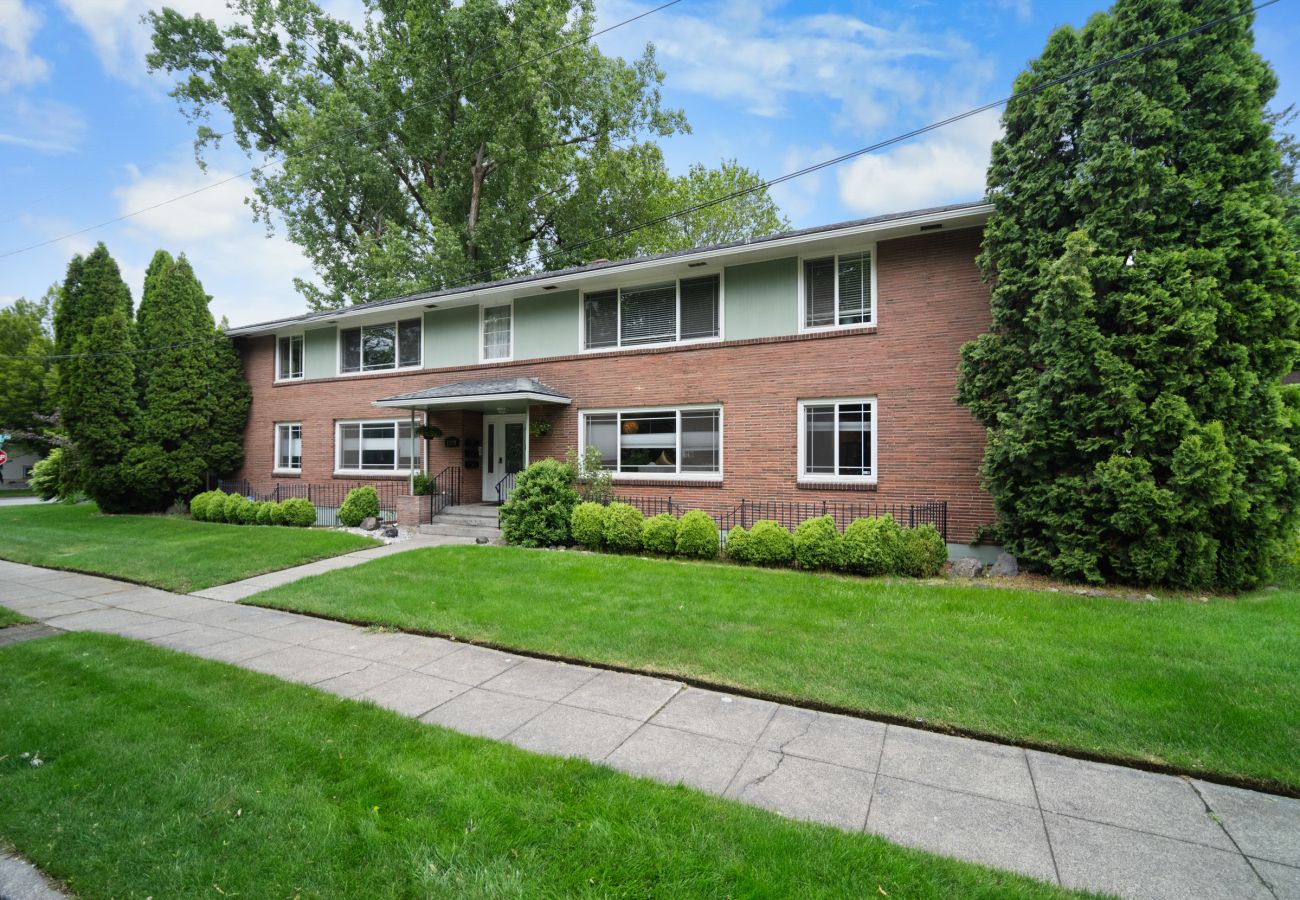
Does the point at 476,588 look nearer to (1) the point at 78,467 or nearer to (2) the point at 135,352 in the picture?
(2) the point at 135,352

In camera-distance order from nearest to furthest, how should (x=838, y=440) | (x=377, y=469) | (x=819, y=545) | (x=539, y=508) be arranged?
(x=819, y=545) → (x=838, y=440) → (x=539, y=508) → (x=377, y=469)

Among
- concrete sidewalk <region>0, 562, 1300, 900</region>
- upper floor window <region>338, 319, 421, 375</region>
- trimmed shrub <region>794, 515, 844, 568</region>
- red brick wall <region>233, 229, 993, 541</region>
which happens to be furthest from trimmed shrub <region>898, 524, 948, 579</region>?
upper floor window <region>338, 319, 421, 375</region>

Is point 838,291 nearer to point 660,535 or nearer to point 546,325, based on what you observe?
point 660,535

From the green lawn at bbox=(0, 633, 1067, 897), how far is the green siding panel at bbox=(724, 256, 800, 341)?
9721 millimetres

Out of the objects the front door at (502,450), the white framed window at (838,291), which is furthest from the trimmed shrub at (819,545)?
the front door at (502,450)

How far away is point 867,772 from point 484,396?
36.9 feet

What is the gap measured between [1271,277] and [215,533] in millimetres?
19300

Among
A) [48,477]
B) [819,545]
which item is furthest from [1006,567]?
[48,477]

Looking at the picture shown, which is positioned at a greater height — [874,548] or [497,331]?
[497,331]

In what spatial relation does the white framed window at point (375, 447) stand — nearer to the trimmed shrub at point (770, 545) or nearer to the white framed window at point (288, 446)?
the white framed window at point (288, 446)

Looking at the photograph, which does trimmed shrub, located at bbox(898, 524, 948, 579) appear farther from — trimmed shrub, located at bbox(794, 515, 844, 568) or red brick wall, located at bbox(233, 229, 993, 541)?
Result: red brick wall, located at bbox(233, 229, 993, 541)

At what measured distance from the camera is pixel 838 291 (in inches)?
447

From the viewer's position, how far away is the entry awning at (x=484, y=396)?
13031mm

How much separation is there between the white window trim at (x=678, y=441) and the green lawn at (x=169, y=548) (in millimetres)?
5311
